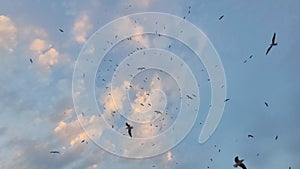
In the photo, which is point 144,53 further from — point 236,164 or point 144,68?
point 236,164

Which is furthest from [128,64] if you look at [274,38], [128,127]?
[274,38]

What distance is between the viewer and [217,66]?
57.8 metres

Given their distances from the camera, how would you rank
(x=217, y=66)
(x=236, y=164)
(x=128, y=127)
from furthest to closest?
(x=217, y=66) → (x=128, y=127) → (x=236, y=164)

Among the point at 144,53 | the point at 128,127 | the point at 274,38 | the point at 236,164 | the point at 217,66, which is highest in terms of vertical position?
the point at 144,53

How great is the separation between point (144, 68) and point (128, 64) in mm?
2028

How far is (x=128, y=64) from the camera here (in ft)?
191

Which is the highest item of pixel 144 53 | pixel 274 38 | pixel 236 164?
pixel 144 53

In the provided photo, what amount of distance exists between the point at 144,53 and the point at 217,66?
9.32 m

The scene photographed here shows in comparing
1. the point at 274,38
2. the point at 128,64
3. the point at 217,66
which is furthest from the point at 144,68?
the point at 274,38

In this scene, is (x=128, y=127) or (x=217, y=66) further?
(x=217, y=66)

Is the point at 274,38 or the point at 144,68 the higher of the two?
the point at 144,68

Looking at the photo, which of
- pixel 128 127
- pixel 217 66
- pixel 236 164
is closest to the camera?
pixel 236 164

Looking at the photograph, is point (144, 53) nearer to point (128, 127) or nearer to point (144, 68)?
point (144, 68)

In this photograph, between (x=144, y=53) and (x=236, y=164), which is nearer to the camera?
(x=236, y=164)
